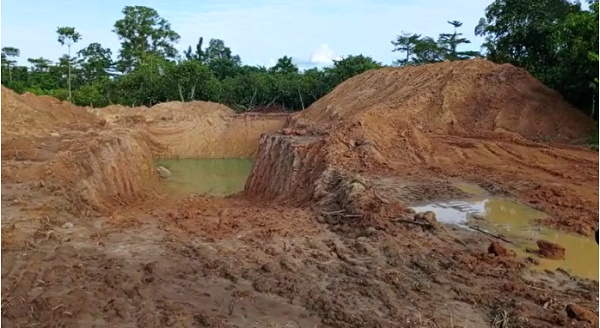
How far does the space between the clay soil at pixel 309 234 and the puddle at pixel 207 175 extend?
4.76ft

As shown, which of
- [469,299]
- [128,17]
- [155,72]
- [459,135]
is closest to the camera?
[469,299]

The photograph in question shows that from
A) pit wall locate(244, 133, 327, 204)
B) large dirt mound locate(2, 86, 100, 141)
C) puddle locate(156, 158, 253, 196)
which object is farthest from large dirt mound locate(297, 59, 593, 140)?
large dirt mound locate(2, 86, 100, 141)

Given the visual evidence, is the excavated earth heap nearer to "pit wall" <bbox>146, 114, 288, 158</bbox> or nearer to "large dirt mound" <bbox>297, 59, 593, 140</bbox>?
"large dirt mound" <bbox>297, 59, 593, 140</bbox>

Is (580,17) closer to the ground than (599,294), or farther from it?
farther from it

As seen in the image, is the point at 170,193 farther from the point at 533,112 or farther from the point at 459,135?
the point at 533,112

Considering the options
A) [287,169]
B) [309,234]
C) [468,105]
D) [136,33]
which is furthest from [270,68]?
[309,234]

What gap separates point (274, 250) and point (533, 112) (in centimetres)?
1668

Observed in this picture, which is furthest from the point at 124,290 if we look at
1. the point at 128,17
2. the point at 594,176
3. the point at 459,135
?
the point at 128,17

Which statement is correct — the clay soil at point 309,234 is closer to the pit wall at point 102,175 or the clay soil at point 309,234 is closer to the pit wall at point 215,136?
the pit wall at point 102,175

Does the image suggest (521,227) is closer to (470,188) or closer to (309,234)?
(470,188)

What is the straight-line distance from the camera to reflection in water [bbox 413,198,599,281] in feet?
24.2

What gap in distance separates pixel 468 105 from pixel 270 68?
28277 millimetres

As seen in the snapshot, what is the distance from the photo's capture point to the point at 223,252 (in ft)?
25.0

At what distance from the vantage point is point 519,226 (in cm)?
927
